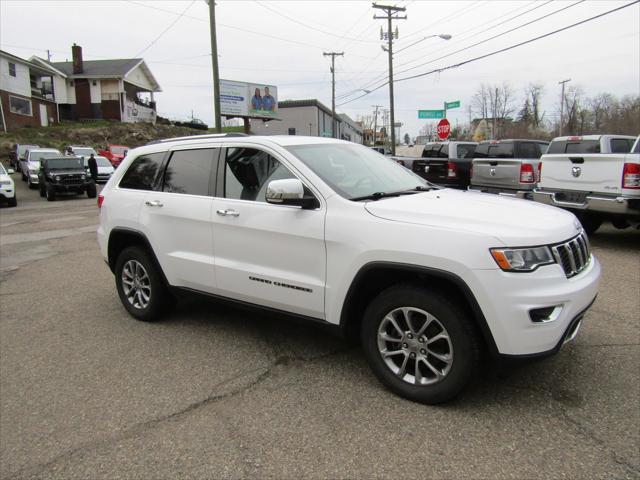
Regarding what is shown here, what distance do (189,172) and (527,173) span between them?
335 inches

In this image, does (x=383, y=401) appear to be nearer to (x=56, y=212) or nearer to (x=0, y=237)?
(x=0, y=237)

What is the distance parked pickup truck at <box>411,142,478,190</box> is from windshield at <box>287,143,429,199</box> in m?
10.8

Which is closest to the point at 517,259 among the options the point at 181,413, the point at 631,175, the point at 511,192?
the point at 181,413

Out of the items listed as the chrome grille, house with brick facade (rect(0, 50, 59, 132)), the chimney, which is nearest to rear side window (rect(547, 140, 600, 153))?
the chrome grille

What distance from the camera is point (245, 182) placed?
4.09m

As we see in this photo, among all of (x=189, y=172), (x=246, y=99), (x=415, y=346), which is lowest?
(x=415, y=346)

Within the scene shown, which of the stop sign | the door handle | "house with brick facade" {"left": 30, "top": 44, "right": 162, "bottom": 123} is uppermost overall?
"house with brick facade" {"left": 30, "top": 44, "right": 162, "bottom": 123}

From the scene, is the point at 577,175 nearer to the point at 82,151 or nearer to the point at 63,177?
the point at 63,177

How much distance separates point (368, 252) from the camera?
3.24 m

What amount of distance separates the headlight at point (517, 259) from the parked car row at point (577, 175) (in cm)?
571

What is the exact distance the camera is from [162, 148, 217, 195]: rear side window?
173 inches

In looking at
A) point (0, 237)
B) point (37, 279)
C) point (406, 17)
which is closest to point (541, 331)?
point (37, 279)

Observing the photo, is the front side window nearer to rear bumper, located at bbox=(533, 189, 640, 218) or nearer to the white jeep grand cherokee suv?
the white jeep grand cherokee suv

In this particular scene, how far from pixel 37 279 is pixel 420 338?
19.6 ft
